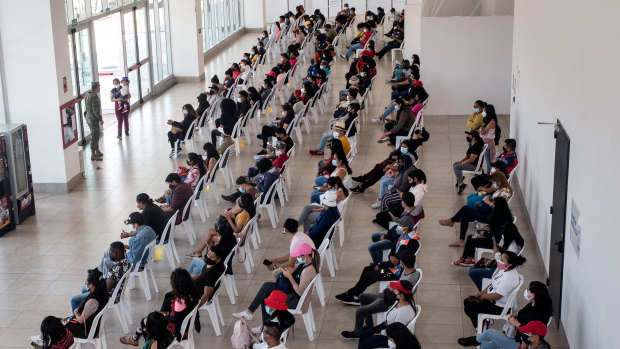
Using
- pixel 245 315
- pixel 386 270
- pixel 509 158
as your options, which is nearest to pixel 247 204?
pixel 245 315

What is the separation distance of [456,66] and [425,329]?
33.1ft

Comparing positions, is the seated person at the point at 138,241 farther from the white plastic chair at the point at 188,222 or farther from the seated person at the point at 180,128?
the seated person at the point at 180,128

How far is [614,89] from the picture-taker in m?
6.16

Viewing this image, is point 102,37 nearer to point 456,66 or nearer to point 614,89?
point 456,66

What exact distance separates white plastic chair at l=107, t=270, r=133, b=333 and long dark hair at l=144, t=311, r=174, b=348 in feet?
4.44

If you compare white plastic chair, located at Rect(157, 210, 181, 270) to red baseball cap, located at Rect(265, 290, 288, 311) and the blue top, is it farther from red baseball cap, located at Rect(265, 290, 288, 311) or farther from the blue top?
red baseball cap, located at Rect(265, 290, 288, 311)

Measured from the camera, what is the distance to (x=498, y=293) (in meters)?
7.96

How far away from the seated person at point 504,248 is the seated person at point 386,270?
2.35ft

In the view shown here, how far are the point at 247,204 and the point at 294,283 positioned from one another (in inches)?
73.9

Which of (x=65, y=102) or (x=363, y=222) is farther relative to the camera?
(x=65, y=102)

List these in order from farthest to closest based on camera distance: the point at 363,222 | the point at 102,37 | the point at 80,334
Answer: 1. the point at 102,37
2. the point at 363,222
3. the point at 80,334

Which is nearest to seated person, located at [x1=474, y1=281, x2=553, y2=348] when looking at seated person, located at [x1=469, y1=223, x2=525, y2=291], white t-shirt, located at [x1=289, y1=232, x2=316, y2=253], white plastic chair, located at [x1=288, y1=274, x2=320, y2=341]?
seated person, located at [x1=469, y1=223, x2=525, y2=291]

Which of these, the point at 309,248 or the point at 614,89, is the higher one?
the point at 614,89

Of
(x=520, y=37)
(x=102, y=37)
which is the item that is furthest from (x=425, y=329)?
(x=102, y=37)
